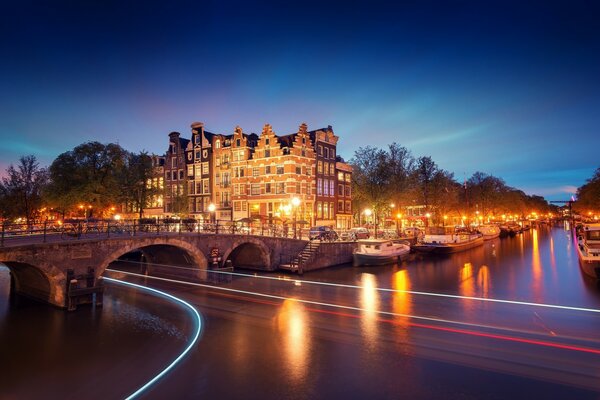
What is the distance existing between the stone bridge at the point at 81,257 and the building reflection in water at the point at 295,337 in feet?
35.5

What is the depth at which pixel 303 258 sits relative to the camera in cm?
3609

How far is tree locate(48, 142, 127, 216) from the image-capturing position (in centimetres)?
4920

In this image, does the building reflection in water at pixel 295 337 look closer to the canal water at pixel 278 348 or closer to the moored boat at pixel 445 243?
the canal water at pixel 278 348

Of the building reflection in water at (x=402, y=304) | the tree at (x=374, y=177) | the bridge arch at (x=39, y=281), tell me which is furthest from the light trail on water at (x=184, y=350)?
the tree at (x=374, y=177)

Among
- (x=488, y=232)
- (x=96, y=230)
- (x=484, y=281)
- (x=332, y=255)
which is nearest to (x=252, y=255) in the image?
(x=332, y=255)

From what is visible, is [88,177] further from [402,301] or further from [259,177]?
[402,301]

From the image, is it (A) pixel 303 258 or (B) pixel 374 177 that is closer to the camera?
(A) pixel 303 258

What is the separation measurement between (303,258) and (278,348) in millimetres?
21182

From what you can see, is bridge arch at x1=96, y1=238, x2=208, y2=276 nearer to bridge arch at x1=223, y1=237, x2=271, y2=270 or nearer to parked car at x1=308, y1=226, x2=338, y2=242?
bridge arch at x1=223, y1=237, x2=271, y2=270

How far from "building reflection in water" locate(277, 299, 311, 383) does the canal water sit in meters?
0.06

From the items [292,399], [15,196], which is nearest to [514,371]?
[292,399]

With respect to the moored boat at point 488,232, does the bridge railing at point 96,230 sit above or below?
above

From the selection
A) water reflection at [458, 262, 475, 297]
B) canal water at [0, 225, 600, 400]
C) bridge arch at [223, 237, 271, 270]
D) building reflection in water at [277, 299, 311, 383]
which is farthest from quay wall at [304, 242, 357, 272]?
building reflection in water at [277, 299, 311, 383]

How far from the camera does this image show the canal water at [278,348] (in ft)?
38.4
